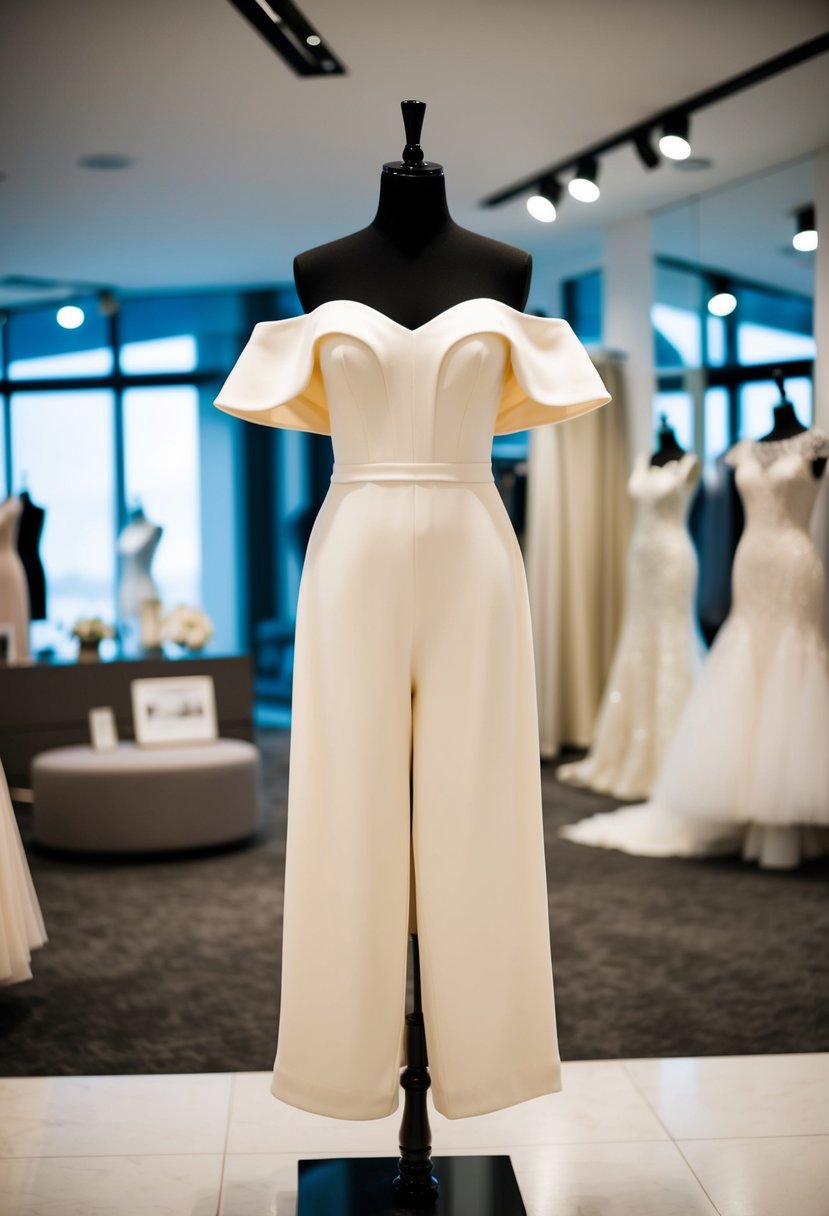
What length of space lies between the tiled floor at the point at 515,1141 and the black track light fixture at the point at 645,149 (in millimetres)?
3711

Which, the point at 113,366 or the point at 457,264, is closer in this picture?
the point at 457,264

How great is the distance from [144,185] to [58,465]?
361 centimetres

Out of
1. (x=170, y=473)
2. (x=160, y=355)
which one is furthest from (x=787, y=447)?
(x=160, y=355)

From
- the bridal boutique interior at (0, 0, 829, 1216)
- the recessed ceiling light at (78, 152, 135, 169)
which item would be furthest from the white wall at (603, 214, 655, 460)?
the recessed ceiling light at (78, 152, 135, 169)

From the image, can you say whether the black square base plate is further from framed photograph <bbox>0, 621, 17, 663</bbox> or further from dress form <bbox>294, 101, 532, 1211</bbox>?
framed photograph <bbox>0, 621, 17, 663</bbox>

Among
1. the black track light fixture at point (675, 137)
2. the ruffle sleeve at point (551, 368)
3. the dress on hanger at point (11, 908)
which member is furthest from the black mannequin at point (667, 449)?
the ruffle sleeve at point (551, 368)

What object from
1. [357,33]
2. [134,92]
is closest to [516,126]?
[357,33]

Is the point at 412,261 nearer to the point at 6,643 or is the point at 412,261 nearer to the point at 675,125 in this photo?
the point at 675,125

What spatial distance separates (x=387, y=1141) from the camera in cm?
241

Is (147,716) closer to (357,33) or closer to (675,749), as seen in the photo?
(675,749)

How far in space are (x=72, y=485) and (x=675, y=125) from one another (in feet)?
19.3

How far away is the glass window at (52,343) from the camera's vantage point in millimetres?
9406

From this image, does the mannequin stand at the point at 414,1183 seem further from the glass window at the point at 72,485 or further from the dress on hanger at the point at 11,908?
the glass window at the point at 72,485

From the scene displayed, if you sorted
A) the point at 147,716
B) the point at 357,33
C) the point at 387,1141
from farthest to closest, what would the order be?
the point at 147,716 → the point at 357,33 → the point at 387,1141
